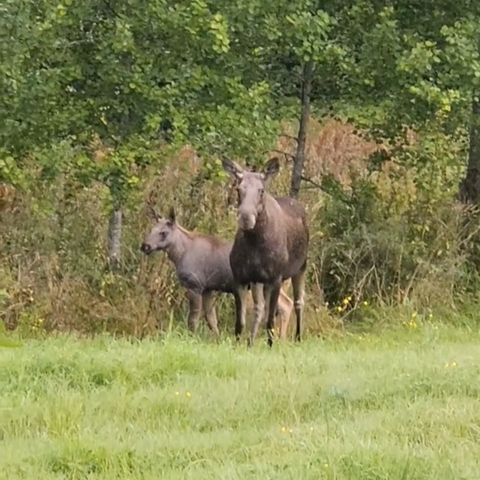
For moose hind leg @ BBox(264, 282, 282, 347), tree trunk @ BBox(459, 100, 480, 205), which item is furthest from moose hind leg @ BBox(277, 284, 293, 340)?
tree trunk @ BBox(459, 100, 480, 205)

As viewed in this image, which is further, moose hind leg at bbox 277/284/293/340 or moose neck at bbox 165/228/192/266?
moose neck at bbox 165/228/192/266

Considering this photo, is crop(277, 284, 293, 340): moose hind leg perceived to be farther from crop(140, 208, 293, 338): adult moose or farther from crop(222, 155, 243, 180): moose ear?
crop(222, 155, 243, 180): moose ear

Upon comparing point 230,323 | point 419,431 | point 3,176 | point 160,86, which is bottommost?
point 230,323

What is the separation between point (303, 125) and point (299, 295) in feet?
7.79

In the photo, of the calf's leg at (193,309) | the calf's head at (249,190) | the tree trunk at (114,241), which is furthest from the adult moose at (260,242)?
the tree trunk at (114,241)

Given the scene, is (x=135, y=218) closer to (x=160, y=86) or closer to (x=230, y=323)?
(x=230, y=323)

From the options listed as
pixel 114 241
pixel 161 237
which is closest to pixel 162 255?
pixel 114 241

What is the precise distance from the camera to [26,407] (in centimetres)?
864

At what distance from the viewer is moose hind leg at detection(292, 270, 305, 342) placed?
14.3m

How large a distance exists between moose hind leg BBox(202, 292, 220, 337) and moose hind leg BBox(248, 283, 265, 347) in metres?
0.79

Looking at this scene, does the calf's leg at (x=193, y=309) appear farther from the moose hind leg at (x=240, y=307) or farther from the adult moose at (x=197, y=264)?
the moose hind leg at (x=240, y=307)

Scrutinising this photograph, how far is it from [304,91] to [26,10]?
173 inches

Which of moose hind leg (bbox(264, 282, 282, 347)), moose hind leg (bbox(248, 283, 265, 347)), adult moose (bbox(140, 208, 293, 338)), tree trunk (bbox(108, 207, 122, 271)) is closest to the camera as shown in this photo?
moose hind leg (bbox(248, 283, 265, 347))

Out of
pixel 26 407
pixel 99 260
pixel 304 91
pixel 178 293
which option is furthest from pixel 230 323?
pixel 26 407
